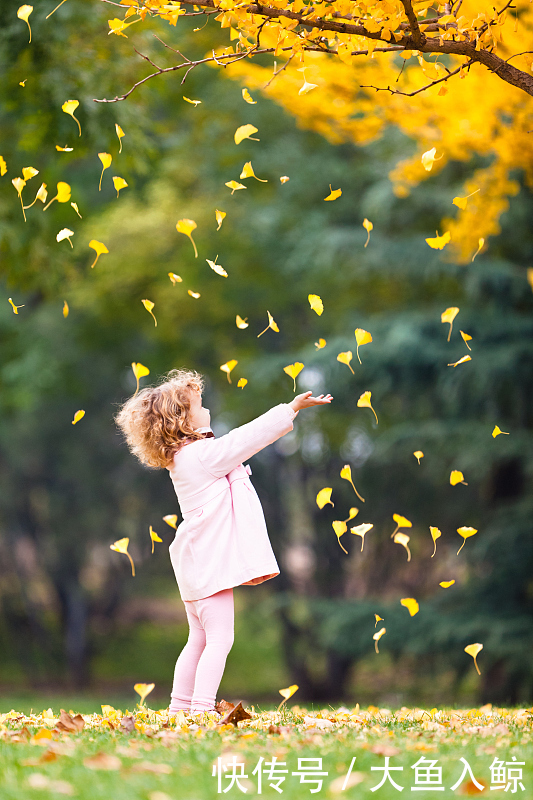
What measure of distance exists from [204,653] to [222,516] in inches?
19.5

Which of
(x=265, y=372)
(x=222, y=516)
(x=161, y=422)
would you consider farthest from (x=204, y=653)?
(x=265, y=372)

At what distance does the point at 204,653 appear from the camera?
270cm

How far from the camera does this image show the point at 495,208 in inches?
189

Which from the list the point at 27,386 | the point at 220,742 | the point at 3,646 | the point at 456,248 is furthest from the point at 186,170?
the point at 3,646

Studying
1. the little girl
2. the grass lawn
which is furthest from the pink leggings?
the grass lawn

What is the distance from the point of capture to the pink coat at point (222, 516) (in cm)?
270

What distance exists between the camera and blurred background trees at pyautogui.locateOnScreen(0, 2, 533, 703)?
6.23 m

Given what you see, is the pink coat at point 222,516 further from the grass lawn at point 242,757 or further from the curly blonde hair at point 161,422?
the grass lawn at point 242,757

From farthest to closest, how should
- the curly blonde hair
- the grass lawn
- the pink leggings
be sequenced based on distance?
the curly blonde hair → the pink leggings → the grass lawn

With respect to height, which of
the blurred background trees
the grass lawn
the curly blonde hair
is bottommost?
the blurred background trees

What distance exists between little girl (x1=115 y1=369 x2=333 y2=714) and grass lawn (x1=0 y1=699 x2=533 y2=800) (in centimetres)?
25

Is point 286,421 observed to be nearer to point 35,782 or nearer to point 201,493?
point 201,493

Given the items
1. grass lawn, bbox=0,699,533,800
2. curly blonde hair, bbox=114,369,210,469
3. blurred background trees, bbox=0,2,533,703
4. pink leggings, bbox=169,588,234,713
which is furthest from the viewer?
blurred background trees, bbox=0,2,533,703

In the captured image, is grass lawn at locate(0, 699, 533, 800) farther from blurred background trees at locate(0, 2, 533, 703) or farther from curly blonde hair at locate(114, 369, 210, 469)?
blurred background trees at locate(0, 2, 533, 703)
